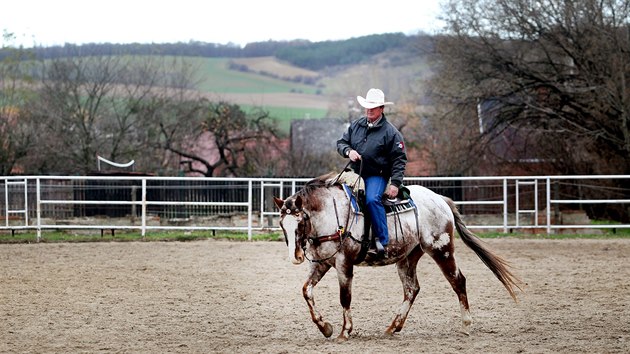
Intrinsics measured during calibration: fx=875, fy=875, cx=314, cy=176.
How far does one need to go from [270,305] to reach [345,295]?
2219 mm

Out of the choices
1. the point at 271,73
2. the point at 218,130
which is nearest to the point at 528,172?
the point at 218,130

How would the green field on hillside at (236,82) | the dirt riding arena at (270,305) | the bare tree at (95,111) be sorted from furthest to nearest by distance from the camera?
1. the green field on hillside at (236,82)
2. the bare tree at (95,111)
3. the dirt riding arena at (270,305)

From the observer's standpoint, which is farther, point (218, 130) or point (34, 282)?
point (218, 130)

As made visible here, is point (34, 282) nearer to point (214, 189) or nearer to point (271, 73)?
point (214, 189)

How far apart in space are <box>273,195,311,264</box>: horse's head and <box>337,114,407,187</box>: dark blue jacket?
0.75 m

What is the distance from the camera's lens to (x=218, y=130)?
116 feet

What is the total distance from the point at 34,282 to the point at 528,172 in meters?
20.7

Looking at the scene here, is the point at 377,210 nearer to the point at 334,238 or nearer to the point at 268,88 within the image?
the point at 334,238

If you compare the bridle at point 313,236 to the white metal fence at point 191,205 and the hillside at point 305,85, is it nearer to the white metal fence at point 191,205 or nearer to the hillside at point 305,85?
the white metal fence at point 191,205

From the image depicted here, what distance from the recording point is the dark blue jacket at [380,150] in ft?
26.3

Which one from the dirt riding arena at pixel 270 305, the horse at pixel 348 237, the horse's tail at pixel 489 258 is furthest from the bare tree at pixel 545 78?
the horse at pixel 348 237

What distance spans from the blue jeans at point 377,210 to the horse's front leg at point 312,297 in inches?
22.7

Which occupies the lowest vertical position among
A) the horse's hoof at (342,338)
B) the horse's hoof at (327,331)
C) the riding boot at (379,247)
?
the horse's hoof at (342,338)

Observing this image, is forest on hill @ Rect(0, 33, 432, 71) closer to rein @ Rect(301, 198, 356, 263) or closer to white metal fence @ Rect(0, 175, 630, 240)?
white metal fence @ Rect(0, 175, 630, 240)
